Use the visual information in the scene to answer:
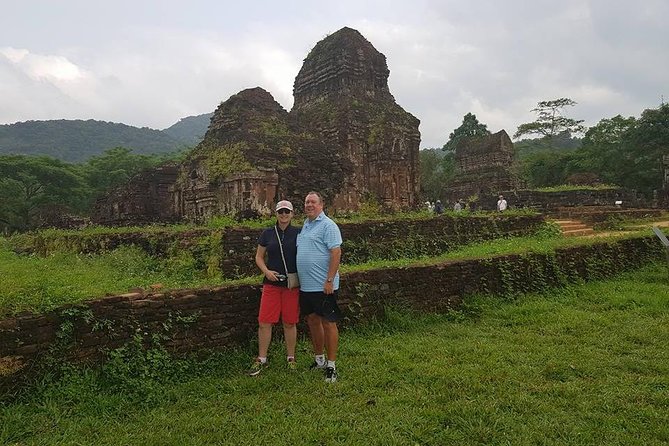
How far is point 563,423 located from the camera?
3381 millimetres

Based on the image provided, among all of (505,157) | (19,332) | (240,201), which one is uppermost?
(505,157)

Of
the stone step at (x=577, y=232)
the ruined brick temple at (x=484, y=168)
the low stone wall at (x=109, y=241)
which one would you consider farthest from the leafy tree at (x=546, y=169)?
the low stone wall at (x=109, y=241)

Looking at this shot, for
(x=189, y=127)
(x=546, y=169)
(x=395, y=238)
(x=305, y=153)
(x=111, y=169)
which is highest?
(x=189, y=127)

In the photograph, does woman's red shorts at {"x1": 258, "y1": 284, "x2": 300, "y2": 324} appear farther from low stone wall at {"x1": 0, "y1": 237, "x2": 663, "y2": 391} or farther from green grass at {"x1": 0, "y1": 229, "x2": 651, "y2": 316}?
green grass at {"x1": 0, "y1": 229, "x2": 651, "y2": 316}

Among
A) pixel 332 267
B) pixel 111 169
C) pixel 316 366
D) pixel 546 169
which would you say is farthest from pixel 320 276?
pixel 546 169

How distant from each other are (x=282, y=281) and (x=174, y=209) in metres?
11.6

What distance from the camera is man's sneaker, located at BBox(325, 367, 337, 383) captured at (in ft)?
Answer: 13.6

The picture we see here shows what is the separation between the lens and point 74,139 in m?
74.6

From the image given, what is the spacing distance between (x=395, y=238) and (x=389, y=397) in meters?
6.67

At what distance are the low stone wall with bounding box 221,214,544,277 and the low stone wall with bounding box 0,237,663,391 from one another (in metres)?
2.97

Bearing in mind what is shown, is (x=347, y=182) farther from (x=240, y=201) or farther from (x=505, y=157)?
(x=505, y=157)

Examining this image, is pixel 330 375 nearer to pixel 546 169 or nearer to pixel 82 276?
pixel 82 276

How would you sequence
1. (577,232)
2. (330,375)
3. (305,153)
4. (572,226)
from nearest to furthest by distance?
(330,375) < (305,153) < (577,232) < (572,226)

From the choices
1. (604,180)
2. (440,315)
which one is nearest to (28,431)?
(440,315)
